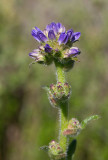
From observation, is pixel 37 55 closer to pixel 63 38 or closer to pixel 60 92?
pixel 63 38

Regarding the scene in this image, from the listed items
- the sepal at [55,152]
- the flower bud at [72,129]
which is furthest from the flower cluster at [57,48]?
the sepal at [55,152]

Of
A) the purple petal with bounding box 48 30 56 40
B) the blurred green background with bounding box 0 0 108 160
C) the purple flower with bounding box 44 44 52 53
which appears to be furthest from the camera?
the blurred green background with bounding box 0 0 108 160

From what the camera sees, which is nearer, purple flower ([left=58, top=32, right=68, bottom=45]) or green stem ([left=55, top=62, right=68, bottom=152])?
purple flower ([left=58, top=32, right=68, bottom=45])

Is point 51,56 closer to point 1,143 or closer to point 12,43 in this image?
point 1,143

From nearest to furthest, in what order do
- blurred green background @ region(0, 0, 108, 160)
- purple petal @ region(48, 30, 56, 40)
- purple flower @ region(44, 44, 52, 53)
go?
purple flower @ region(44, 44, 52, 53) → purple petal @ region(48, 30, 56, 40) → blurred green background @ region(0, 0, 108, 160)

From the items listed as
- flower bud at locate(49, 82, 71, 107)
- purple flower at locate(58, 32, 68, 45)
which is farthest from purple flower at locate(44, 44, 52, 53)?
flower bud at locate(49, 82, 71, 107)

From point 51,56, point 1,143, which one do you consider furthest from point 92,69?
point 51,56

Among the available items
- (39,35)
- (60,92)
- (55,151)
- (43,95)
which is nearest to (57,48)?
(39,35)

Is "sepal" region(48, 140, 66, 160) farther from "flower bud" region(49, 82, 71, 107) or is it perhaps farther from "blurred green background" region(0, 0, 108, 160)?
"blurred green background" region(0, 0, 108, 160)
